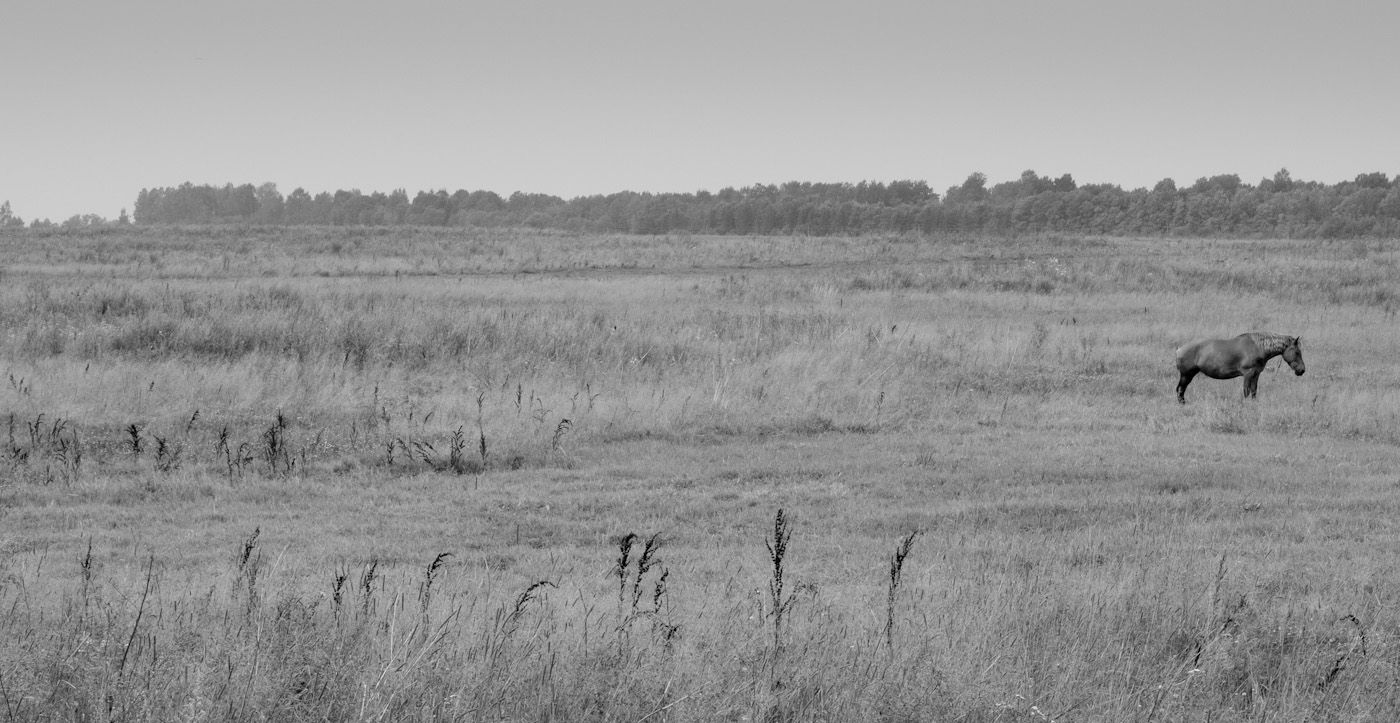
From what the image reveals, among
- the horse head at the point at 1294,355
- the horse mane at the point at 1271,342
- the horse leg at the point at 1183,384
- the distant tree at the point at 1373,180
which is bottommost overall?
the horse leg at the point at 1183,384

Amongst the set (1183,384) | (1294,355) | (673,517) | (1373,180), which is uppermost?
(1373,180)

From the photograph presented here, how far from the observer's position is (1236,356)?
1487 cm

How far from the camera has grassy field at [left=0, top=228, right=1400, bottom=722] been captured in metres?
4.27

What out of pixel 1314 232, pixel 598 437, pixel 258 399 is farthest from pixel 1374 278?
pixel 1314 232

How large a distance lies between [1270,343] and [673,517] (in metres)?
10.3

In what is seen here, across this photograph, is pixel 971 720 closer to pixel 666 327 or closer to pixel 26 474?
pixel 26 474

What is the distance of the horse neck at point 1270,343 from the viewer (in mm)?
14922

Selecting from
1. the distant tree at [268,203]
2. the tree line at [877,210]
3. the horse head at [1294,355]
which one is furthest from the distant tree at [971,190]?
the horse head at [1294,355]

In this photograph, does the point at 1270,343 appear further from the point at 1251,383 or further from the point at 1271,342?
the point at 1251,383

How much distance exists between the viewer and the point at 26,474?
30.8 ft

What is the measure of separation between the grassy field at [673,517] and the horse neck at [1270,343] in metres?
0.73

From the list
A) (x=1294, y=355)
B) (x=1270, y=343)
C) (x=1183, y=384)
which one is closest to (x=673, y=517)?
(x=1183, y=384)

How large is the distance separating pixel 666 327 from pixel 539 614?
15022 millimetres

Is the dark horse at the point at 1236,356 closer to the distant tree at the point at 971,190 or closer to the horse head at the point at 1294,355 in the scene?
the horse head at the point at 1294,355
